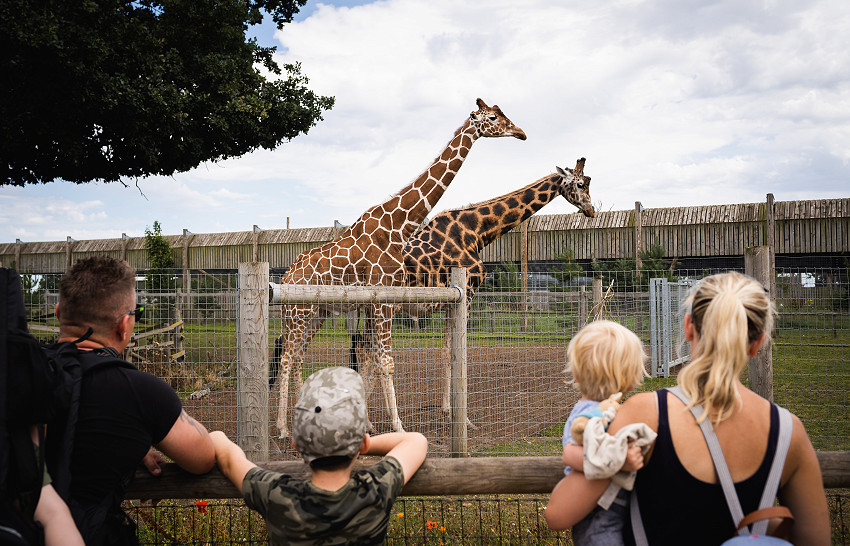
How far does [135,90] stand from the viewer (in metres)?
→ 9.33

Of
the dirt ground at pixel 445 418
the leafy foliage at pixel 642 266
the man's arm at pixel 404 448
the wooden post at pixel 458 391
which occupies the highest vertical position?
the leafy foliage at pixel 642 266

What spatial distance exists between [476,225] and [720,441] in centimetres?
616

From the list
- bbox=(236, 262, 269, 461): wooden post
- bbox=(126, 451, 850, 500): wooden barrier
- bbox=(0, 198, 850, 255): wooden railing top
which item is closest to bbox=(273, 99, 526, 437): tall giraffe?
bbox=(236, 262, 269, 461): wooden post

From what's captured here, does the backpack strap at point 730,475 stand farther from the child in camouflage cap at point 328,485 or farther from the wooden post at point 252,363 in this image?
the wooden post at point 252,363

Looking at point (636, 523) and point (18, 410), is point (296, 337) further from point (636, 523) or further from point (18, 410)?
point (636, 523)

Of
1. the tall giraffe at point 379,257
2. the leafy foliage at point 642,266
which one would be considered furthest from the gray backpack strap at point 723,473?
the leafy foliage at point 642,266

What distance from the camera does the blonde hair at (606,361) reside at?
1.88 metres

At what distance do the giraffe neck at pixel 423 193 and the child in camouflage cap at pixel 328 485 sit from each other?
487 cm

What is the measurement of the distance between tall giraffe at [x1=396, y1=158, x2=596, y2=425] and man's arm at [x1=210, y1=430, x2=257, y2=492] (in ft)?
16.9

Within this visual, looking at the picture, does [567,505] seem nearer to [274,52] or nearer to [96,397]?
[96,397]

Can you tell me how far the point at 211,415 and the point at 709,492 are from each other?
6.89 metres

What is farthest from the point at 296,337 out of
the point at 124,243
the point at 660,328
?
the point at 124,243

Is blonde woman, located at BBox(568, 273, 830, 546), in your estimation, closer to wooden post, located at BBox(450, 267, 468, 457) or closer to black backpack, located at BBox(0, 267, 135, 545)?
black backpack, located at BBox(0, 267, 135, 545)

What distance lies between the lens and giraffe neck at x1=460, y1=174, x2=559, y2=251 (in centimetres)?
769
